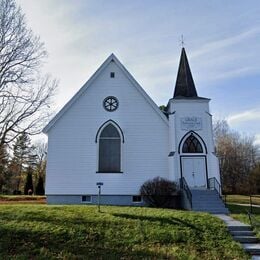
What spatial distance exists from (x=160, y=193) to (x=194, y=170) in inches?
113

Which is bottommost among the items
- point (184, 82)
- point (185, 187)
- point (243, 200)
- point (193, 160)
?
point (243, 200)

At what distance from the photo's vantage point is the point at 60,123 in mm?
19062

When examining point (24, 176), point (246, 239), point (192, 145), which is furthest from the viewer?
point (24, 176)

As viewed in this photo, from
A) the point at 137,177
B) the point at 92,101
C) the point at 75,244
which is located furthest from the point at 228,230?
the point at 92,101

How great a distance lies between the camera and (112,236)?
970 centimetres

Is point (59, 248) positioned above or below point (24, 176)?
below

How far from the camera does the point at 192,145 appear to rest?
19.3 meters

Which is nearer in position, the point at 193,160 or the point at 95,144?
the point at 95,144

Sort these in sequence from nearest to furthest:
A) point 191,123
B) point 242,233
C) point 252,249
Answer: point 252,249 < point 242,233 < point 191,123

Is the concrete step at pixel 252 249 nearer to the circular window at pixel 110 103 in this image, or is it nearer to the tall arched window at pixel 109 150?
the tall arched window at pixel 109 150

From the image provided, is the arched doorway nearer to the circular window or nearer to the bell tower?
the bell tower

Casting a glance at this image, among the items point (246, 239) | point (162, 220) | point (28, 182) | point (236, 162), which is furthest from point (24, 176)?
point (246, 239)

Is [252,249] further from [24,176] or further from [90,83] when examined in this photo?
[24,176]

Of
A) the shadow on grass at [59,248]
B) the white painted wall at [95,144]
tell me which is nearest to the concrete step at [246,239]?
the shadow on grass at [59,248]
